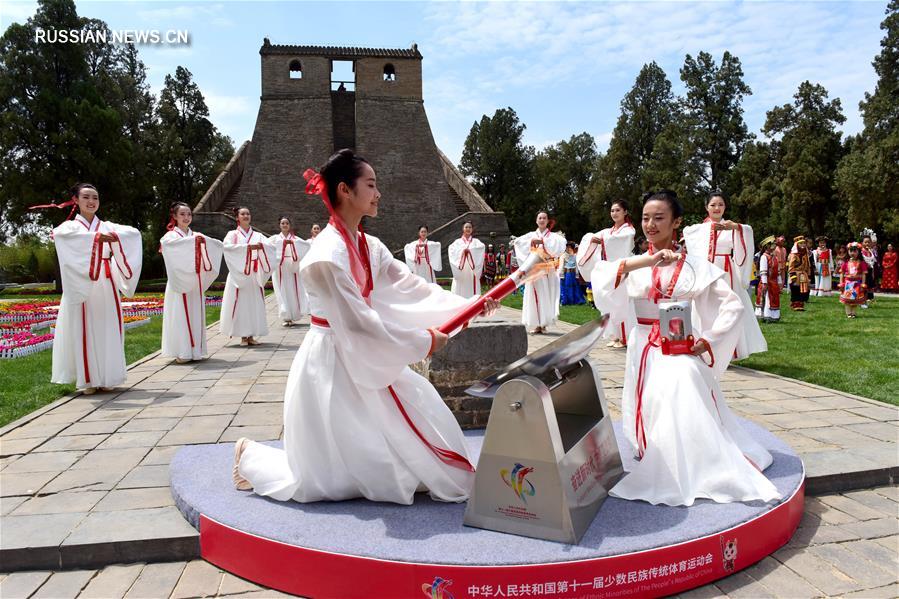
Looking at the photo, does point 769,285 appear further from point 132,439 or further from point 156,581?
point 156,581

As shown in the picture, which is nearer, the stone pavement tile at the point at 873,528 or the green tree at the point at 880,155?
the stone pavement tile at the point at 873,528

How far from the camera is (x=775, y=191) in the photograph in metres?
35.9

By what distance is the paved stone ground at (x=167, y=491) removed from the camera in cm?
316

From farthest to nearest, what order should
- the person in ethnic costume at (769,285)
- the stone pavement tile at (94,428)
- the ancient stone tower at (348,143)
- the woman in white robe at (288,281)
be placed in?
1. the ancient stone tower at (348,143)
2. the woman in white robe at (288,281)
3. the person in ethnic costume at (769,285)
4. the stone pavement tile at (94,428)

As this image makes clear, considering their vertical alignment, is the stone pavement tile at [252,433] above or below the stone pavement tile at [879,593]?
above

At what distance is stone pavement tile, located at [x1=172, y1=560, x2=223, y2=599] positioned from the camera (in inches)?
121

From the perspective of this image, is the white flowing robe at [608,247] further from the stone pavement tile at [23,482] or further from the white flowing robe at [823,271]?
the white flowing robe at [823,271]

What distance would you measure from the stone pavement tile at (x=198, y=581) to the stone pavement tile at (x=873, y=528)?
352 cm

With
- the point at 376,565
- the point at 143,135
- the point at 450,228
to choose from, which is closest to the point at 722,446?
the point at 376,565

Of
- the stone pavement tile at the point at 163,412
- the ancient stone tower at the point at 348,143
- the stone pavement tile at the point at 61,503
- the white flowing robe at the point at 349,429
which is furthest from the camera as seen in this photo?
the ancient stone tower at the point at 348,143

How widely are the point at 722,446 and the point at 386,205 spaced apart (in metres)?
36.8

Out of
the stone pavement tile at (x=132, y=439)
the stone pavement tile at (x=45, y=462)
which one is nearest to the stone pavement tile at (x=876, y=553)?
the stone pavement tile at (x=132, y=439)

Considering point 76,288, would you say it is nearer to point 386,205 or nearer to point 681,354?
point 681,354

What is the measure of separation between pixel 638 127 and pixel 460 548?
49.0 m
